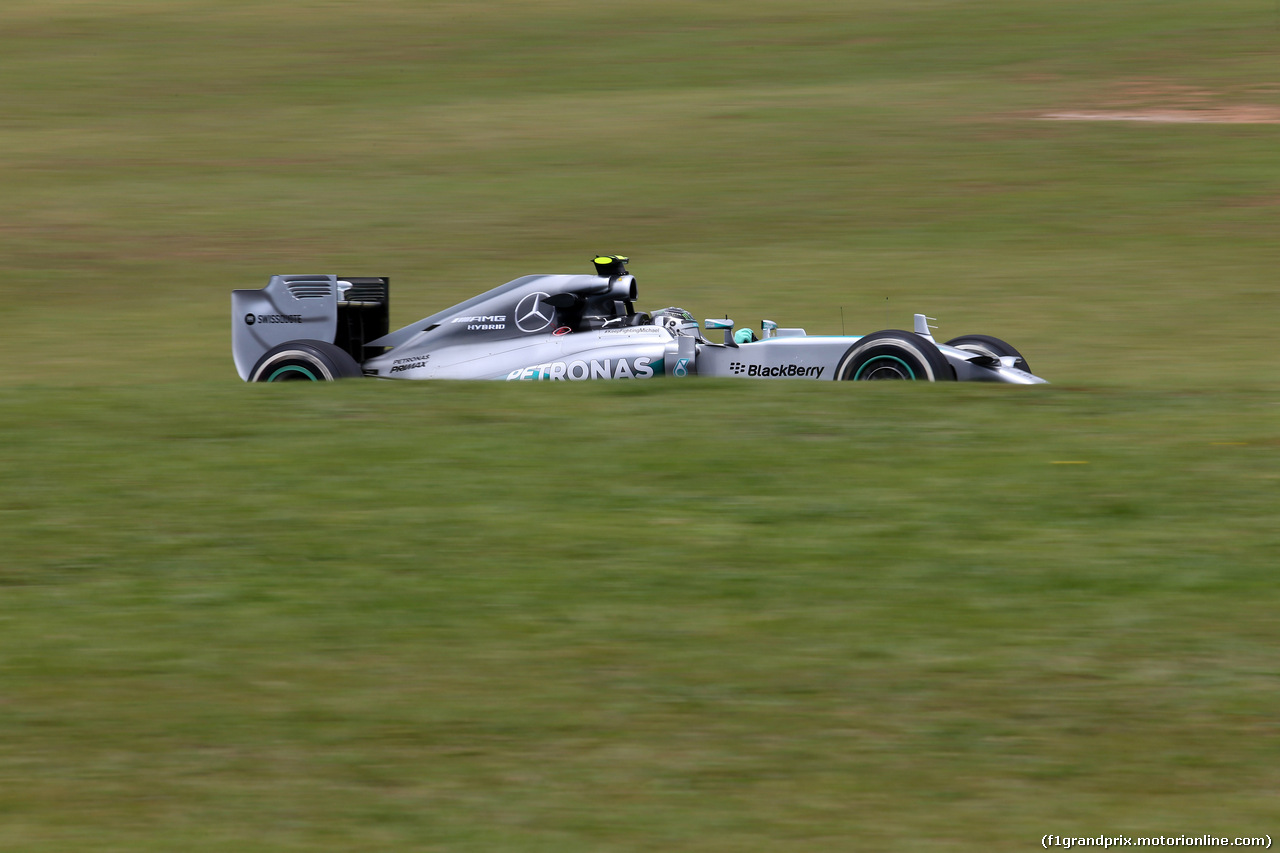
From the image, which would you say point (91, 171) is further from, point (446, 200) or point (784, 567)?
point (784, 567)

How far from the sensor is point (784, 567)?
22.6ft

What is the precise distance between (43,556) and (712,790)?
3.53 metres

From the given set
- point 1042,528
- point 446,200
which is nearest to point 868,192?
point 446,200

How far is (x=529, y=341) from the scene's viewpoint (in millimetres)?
12695

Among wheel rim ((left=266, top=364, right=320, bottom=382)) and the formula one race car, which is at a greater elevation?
the formula one race car

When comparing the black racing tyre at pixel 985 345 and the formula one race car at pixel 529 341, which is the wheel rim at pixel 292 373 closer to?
the formula one race car at pixel 529 341

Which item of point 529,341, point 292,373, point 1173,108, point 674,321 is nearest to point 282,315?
point 292,373

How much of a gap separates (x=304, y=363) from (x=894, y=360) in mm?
4359
